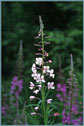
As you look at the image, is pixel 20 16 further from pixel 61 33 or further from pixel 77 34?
pixel 77 34

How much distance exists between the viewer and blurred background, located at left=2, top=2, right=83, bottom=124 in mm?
6949

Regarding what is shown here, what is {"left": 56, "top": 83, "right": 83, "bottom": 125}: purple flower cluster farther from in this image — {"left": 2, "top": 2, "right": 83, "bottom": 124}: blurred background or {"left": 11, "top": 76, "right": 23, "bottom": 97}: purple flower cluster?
A: {"left": 2, "top": 2, "right": 83, "bottom": 124}: blurred background

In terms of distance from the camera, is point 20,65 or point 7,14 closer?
point 20,65

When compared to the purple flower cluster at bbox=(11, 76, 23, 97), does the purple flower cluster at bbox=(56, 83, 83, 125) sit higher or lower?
lower

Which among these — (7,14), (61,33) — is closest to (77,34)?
(61,33)

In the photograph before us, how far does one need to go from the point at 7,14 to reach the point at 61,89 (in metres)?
5.28

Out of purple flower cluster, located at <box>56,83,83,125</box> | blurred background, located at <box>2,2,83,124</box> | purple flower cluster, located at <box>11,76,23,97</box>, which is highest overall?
blurred background, located at <box>2,2,83,124</box>

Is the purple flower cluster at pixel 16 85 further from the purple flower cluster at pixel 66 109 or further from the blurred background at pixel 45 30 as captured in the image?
the blurred background at pixel 45 30

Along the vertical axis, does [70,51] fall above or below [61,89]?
above

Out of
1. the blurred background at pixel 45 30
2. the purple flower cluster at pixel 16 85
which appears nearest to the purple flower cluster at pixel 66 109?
the purple flower cluster at pixel 16 85

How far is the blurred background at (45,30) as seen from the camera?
22.8 feet

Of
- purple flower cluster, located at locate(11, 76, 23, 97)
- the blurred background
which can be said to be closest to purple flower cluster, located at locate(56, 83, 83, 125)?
purple flower cluster, located at locate(11, 76, 23, 97)

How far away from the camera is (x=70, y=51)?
23.5 ft

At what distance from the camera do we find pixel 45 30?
7.59 m
